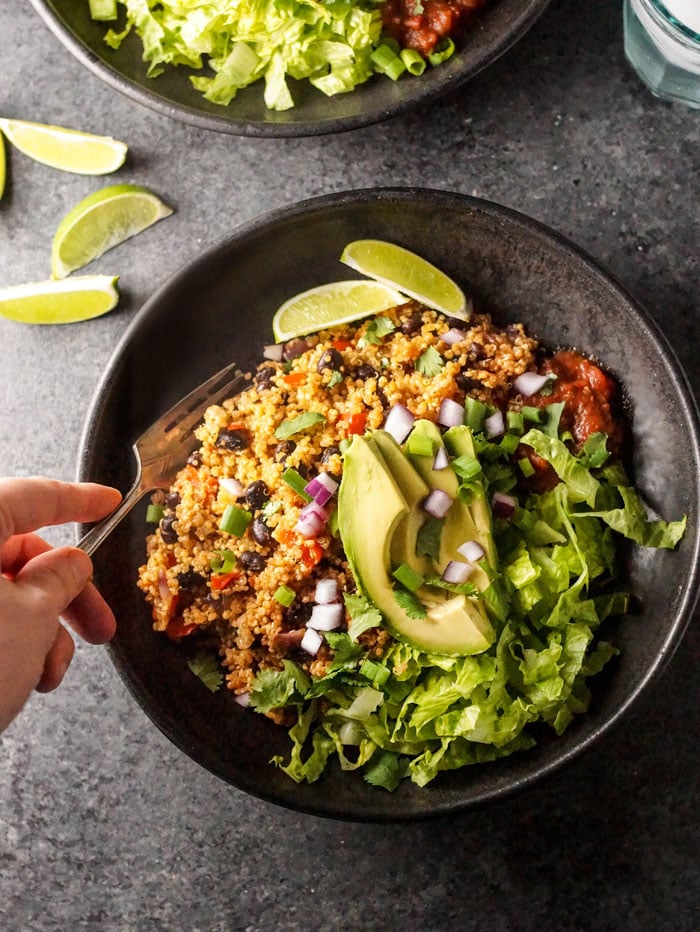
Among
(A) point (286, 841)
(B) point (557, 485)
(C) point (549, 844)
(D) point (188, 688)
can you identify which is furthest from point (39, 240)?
(C) point (549, 844)

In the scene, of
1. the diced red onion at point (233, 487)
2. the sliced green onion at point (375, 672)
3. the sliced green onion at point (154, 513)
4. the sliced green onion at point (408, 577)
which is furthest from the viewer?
the sliced green onion at point (154, 513)

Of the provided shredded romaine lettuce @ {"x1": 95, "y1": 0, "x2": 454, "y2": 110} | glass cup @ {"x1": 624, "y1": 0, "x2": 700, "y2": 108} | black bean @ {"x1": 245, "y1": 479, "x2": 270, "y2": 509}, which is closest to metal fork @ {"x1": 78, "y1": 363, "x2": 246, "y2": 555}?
black bean @ {"x1": 245, "y1": 479, "x2": 270, "y2": 509}

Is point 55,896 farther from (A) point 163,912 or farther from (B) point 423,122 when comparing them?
(B) point 423,122

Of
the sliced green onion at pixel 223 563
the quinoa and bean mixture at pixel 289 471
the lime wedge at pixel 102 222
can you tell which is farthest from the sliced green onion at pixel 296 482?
the lime wedge at pixel 102 222

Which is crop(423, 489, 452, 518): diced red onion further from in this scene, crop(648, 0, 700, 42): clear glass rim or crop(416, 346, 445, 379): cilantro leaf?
crop(648, 0, 700, 42): clear glass rim

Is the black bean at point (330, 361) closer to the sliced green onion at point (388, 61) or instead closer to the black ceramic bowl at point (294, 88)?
the black ceramic bowl at point (294, 88)

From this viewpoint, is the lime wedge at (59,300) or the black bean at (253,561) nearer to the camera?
the black bean at (253,561)

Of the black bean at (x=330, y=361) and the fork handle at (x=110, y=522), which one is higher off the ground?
the black bean at (x=330, y=361)
